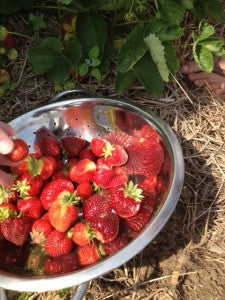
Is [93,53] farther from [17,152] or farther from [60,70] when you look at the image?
[17,152]

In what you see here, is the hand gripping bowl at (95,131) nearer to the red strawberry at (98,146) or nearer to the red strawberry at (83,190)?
the red strawberry at (98,146)

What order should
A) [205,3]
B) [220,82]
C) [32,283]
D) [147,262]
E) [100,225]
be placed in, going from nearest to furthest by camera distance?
1. [32,283]
2. [100,225]
3. [147,262]
4. [205,3]
5. [220,82]

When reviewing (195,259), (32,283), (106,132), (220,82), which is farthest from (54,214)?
(220,82)

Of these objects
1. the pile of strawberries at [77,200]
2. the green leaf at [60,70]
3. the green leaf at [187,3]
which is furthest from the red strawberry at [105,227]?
the green leaf at [187,3]

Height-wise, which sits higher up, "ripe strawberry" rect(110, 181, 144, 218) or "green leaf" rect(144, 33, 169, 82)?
"green leaf" rect(144, 33, 169, 82)

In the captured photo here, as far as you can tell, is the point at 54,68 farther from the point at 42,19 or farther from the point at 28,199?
the point at 28,199

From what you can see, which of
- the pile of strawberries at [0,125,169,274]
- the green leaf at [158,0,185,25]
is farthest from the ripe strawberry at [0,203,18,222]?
the green leaf at [158,0,185,25]

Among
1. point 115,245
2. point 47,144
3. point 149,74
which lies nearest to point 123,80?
point 149,74

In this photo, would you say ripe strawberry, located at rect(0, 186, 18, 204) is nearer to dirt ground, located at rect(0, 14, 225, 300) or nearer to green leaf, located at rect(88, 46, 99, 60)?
dirt ground, located at rect(0, 14, 225, 300)
